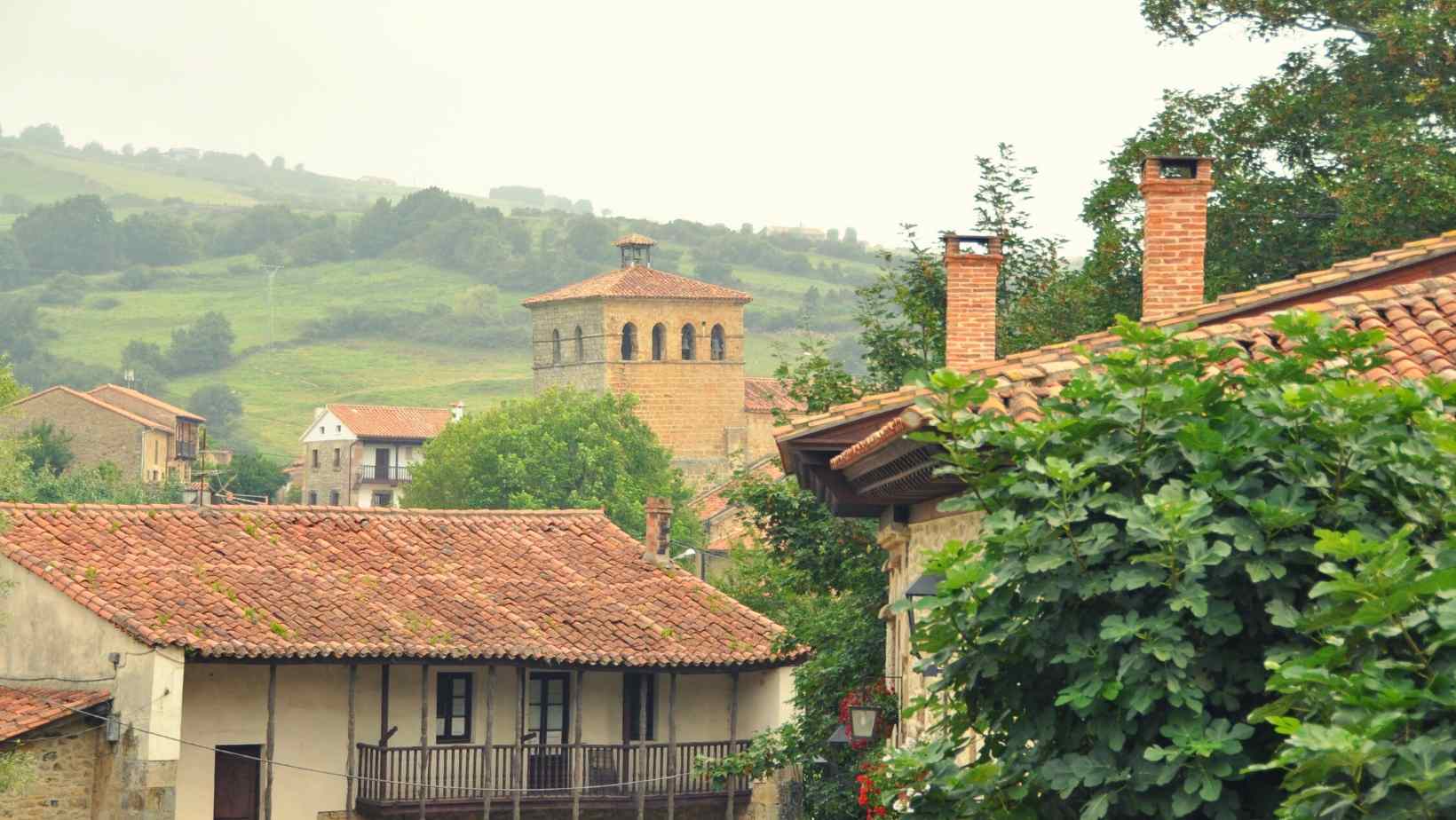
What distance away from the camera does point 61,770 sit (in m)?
26.3

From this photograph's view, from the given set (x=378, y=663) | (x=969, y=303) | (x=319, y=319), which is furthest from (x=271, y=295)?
(x=969, y=303)

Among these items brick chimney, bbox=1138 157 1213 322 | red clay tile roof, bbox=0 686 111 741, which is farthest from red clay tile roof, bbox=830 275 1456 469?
red clay tile roof, bbox=0 686 111 741

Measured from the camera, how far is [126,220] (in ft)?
581

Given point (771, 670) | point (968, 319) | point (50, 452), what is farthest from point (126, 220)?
point (968, 319)

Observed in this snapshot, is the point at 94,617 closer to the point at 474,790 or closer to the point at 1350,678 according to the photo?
the point at 474,790

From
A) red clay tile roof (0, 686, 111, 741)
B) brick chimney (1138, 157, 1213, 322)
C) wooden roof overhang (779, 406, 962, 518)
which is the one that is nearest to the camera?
wooden roof overhang (779, 406, 962, 518)

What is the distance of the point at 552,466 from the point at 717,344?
25.2 meters

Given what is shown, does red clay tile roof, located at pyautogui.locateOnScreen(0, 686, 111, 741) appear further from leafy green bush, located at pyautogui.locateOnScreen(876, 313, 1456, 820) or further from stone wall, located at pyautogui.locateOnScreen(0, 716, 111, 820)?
leafy green bush, located at pyautogui.locateOnScreen(876, 313, 1456, 820)

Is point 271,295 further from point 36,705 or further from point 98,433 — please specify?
point 36,705

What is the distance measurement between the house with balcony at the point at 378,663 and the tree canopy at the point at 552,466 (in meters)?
35.8

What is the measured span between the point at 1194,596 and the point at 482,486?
65500 mm

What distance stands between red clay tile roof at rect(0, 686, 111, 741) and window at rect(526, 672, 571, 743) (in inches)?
247

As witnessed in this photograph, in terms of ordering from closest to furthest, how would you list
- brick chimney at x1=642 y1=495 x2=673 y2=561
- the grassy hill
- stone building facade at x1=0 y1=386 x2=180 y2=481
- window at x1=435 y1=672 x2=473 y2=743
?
window at x1=435 y1=672 x2=473 y2=743
brick chimney at x1=642 y1=495 x2=673 y2=561
stone building facade at x1=0 y1=386 x2=180 y2=481
the grassy hill

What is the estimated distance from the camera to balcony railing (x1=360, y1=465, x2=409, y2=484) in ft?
333
